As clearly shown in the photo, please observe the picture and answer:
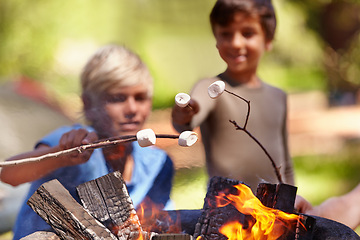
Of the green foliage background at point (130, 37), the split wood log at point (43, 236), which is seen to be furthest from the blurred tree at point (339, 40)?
the split wood log at point (43, 236)

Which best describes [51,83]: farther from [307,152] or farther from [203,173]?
[203,173]

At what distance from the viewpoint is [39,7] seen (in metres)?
6.84

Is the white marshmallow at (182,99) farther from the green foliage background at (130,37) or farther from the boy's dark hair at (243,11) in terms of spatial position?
the green foliage background at (130,37)

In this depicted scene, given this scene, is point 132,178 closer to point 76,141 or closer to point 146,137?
point 76,141

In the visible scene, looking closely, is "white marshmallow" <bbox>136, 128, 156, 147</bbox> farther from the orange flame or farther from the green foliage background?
the green foliage background

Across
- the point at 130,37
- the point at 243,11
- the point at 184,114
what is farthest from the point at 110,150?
the point at 130,37

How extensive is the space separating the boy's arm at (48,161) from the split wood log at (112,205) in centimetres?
15

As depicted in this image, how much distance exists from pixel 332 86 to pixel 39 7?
14.4 feet

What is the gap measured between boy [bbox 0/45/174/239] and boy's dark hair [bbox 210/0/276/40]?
14.3 inches

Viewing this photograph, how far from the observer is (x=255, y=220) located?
1367 millimetres

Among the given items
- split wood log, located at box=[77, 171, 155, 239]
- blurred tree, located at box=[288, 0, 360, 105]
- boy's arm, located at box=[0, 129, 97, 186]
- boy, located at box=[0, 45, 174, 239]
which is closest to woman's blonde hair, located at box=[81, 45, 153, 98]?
boy, located at box=[0, 45, 174, 239]

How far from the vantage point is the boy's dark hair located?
1.88m

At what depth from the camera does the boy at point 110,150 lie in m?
1.64

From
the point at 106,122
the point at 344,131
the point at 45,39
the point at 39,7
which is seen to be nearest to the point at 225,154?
the point at 106,122
